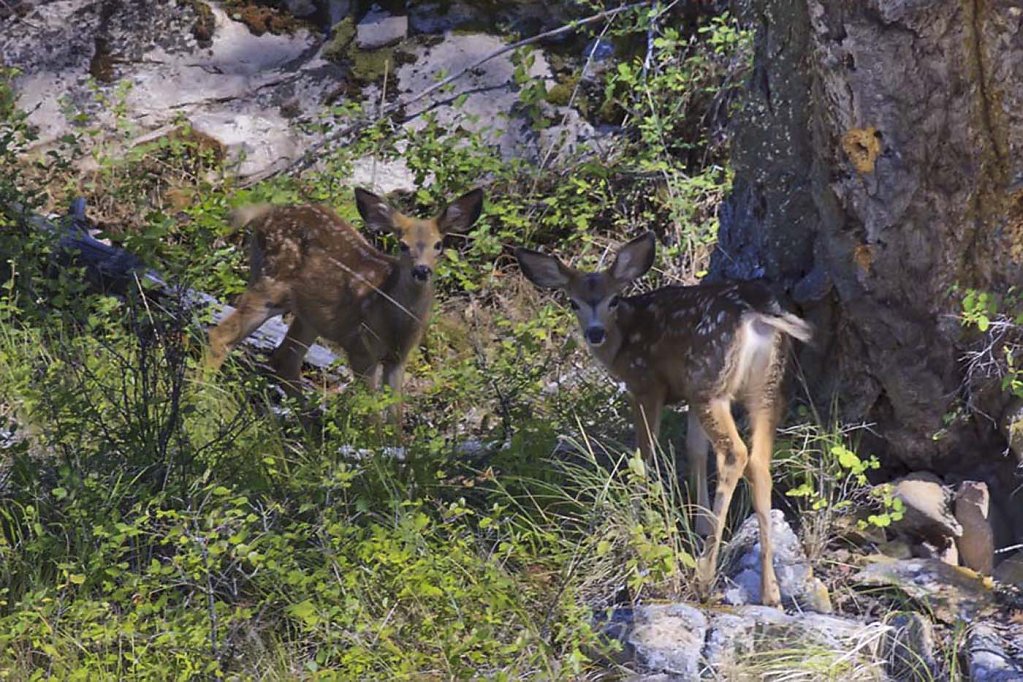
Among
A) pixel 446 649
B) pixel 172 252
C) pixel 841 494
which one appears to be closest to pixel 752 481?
pixel 841 494

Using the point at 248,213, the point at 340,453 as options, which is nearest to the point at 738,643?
the point at 340,453

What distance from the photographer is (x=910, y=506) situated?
5.88 meters

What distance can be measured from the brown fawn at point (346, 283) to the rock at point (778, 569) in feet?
8.60

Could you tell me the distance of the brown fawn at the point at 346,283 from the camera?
8062 mm

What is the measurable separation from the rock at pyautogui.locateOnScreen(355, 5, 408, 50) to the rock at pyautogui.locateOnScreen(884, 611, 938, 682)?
583cm

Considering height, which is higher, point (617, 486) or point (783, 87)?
point (783, 87)

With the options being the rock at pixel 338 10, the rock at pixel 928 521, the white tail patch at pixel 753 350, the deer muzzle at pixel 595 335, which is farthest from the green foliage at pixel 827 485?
the rock at pixel 338 10

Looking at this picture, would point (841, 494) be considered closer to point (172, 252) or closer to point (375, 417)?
point (375, 417)

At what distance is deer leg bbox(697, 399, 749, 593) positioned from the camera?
19.1ft

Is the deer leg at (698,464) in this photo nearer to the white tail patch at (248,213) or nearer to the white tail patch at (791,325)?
the white tail patch at (791,325)

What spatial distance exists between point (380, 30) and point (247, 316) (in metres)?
2.74

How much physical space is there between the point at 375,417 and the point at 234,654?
178cm

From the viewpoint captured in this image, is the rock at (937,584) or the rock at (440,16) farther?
the rock at (440,16)

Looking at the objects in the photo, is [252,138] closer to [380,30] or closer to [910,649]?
[380,30]
